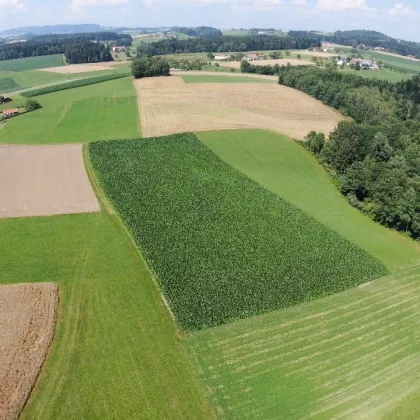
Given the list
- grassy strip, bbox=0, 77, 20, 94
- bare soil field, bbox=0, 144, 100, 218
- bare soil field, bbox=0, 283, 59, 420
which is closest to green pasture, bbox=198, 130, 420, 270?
bare soil field, bbox=0, 144, 100, 218

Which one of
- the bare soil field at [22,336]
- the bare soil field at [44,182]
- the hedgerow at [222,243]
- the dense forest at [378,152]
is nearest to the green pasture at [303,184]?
the dense forest at [378,152]

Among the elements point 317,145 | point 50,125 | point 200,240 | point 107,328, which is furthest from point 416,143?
point 50,125

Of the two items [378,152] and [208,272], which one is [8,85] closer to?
[378,152]

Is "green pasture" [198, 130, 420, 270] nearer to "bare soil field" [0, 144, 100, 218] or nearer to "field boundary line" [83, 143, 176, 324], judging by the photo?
"field boundary line" [83, 143, 176, 324]

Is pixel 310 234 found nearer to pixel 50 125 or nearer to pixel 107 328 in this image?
pixel 107 328

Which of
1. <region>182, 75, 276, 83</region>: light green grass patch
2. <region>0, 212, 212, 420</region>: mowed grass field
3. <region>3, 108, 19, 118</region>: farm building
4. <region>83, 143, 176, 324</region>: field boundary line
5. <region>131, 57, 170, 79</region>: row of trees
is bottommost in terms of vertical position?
<region>3, 108, 19, 118</region>: farm building

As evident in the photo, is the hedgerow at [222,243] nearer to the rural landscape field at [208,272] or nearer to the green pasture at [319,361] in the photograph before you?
the rural landscape field at [208,272]

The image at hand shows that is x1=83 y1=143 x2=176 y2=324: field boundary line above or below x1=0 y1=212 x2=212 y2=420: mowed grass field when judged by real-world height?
below
